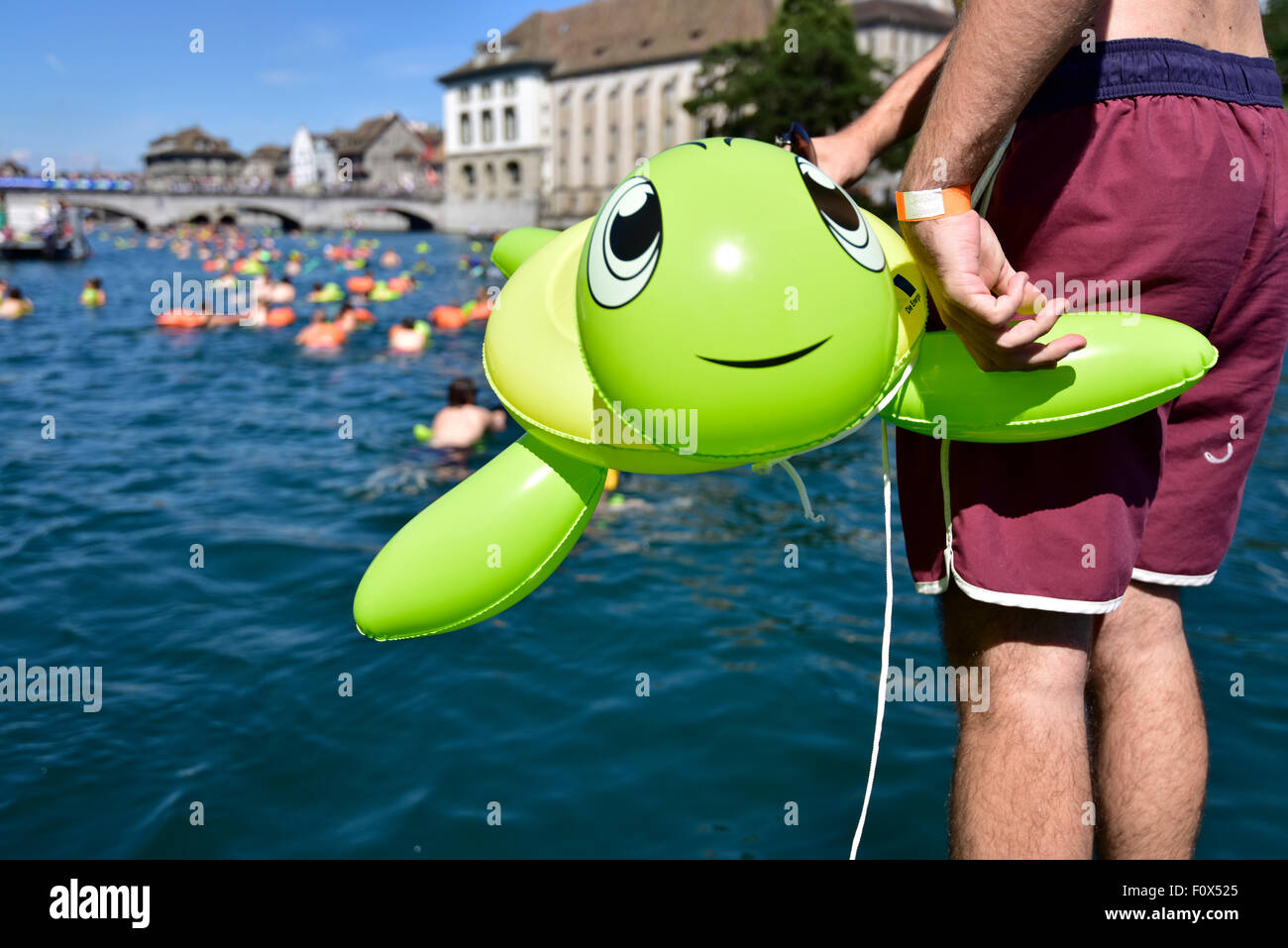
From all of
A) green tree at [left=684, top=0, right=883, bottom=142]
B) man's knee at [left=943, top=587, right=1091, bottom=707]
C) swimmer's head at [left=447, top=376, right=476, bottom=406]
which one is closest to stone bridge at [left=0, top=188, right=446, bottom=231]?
green tree at [left=684, top=0, right=883, bottom=142]

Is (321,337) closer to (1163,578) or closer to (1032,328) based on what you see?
(1163,578)

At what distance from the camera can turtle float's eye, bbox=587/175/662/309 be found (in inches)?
78.7

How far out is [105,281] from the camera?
3228cm

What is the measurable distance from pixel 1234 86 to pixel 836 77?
44.9 metres

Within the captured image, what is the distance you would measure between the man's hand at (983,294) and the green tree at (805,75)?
41.0 meters

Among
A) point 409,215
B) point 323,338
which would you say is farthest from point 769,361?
point 409,215

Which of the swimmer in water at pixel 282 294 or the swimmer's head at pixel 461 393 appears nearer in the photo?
the swimmer's head at pixel 461 393

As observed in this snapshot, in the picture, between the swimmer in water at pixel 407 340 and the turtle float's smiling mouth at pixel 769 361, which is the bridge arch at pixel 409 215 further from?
the turtle float's smiling mouth at pixel 769 361

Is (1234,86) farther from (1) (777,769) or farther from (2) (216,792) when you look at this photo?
(2) (216,792)

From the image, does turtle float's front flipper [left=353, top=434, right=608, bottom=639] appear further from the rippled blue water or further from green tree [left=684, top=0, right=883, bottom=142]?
green tree [left=684, top=0, right=883, bottom=142]

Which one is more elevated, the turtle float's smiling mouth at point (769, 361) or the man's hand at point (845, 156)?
the man's hand at point (845, 156)

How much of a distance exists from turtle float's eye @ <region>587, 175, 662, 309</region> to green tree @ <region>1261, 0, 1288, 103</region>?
6084 cm

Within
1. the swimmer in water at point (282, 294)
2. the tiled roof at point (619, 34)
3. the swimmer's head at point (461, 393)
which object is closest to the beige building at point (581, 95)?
the tiled roof at point (619, 34)

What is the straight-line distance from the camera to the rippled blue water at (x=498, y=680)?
13.8 ft
